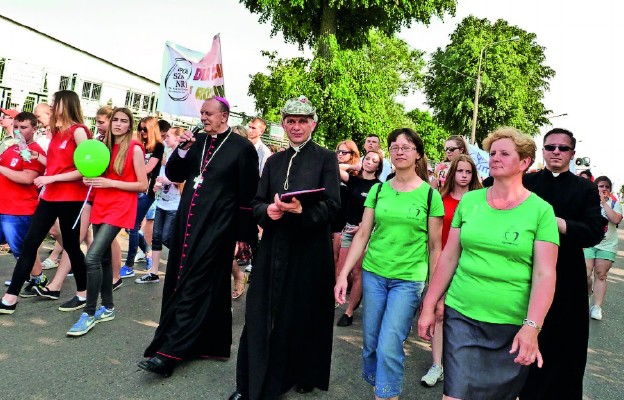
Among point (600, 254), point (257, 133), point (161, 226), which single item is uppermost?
point (257, 133)

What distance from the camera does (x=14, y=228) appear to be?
5.19 meters

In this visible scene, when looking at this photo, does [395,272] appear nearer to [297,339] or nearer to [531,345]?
[297,339]

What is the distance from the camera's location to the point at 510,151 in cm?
244

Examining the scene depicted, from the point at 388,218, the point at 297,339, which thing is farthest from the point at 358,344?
the point at 388,218

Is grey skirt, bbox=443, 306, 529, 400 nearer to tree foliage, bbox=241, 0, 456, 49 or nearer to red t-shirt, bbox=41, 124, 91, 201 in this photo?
red t-shirt, bbox=41, 124, 91, 201

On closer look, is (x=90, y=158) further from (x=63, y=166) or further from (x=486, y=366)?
(x=486, y=366)

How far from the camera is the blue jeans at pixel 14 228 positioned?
5168mm

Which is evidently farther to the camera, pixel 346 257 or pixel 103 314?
pixel 103 314

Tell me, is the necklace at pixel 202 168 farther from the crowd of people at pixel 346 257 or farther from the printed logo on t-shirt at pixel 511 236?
the printed logo on t-shirt at pixel 511 236

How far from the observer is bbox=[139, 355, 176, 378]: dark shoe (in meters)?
3.44

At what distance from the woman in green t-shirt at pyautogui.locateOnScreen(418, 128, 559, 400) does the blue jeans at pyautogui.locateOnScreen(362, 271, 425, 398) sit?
1.78 ft

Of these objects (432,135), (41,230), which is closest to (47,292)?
(41,230)

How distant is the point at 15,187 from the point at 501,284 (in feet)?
16.4

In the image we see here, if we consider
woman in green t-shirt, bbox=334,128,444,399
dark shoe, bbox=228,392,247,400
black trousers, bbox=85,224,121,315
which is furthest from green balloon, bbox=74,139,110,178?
woman in green t-shirt, bbox=334,128,444,399
